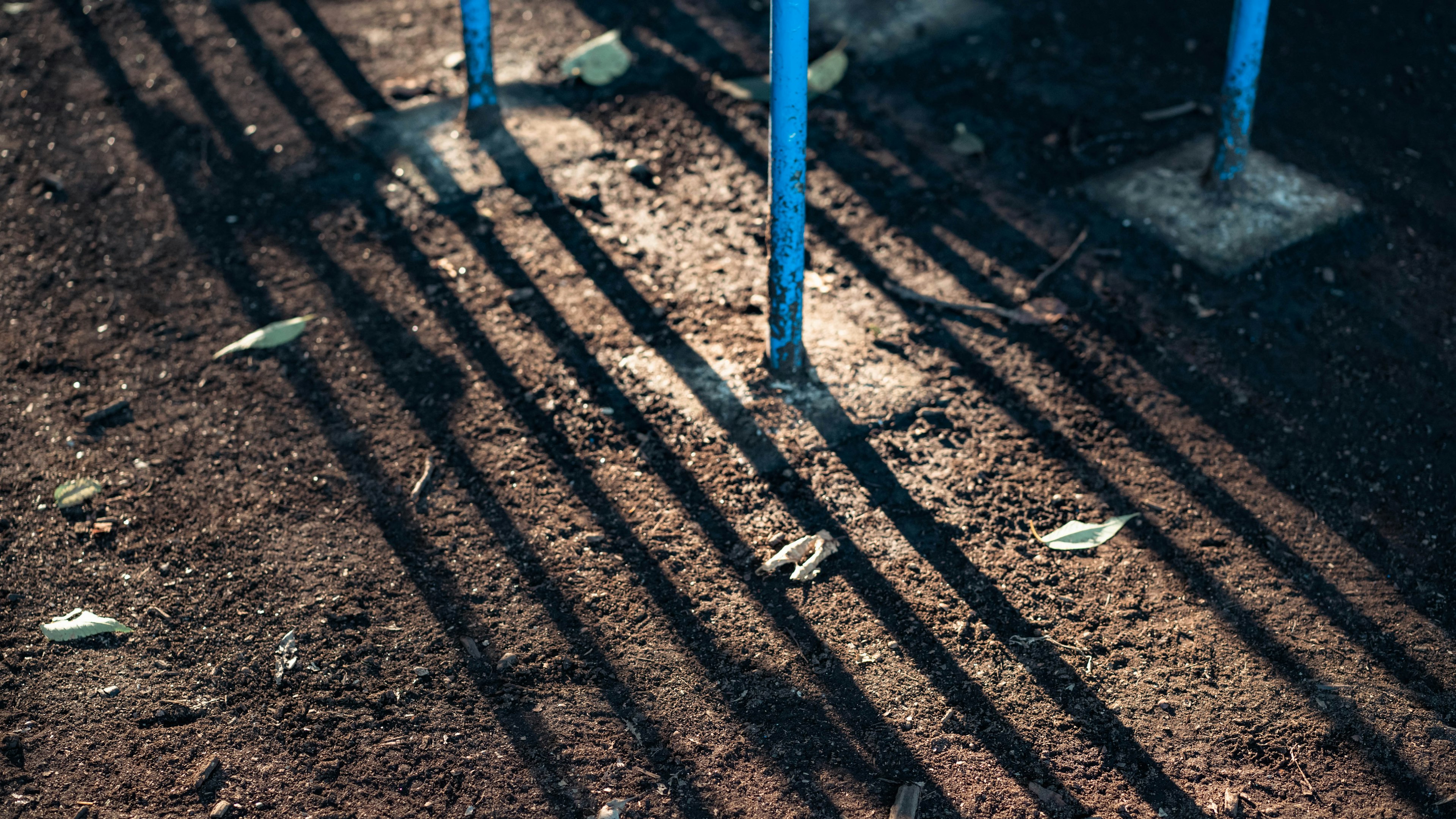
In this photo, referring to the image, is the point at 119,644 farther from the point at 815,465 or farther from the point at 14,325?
the point at 815,465

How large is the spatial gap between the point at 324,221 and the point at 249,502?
1.61m

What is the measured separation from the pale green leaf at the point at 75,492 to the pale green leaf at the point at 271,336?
2.13 feet

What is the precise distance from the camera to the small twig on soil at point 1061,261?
13.5 feet

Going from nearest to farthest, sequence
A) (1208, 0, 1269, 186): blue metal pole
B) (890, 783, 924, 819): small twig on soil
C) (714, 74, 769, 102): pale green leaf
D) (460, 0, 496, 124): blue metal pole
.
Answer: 1. (890, 783, 924, 819): small twig on soil
2. (1208, 0, 1269, 186): blue metal pole
3. (460, 0, 496, 124): blue metal pole
4. (714, 74, 769, 102): pale green leaf

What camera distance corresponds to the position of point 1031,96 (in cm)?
513

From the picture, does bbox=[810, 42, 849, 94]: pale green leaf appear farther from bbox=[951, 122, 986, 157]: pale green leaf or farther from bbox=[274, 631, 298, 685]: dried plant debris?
bbox=[274, 631, 298, 685]: dried plant debris

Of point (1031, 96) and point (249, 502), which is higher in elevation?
point (1031, 96)

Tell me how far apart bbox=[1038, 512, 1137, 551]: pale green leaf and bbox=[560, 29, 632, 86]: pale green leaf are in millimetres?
3343

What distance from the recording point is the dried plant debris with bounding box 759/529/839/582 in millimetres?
3102

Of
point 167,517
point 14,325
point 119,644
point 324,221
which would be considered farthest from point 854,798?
point 14,325

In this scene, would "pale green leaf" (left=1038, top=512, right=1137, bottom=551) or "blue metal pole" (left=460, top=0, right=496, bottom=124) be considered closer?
"pale green leaf" (left=1038, top=512, right=1137, bottom=551)

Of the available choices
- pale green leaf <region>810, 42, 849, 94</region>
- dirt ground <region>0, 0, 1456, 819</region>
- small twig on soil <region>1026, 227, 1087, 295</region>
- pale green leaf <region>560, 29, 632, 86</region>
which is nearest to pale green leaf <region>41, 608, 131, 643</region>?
dirt ground <region>0, 0, 1456, 819</region>

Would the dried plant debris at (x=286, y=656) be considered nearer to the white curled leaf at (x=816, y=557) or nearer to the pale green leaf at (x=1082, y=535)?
the white curled leaf at (x=816, y=557)

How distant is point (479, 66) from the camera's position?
4922 mm
